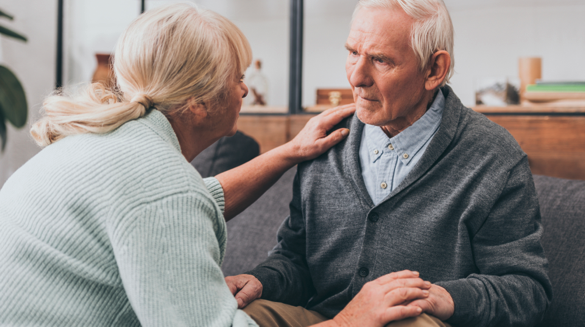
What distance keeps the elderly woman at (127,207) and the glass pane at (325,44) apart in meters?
1.75

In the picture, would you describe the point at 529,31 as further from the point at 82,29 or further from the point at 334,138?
the point at 82,29

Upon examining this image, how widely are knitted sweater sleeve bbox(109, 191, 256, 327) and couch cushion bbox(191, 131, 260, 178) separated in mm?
1186

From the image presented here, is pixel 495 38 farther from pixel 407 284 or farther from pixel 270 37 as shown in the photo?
pixel 407 284

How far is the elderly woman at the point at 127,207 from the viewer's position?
783 mm

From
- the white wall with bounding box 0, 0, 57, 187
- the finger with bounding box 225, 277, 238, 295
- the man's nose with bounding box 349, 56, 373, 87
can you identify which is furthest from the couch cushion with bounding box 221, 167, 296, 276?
the white wall with bounding box 0, 0, 57, 187

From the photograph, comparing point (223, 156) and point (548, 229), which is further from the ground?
point (223, 156)

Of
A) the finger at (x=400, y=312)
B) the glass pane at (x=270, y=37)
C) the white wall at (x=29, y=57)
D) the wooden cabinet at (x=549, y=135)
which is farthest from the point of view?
the white wall at (x=29, y=57)

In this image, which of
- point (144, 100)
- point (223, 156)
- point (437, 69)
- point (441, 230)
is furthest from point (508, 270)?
point (223, 156)

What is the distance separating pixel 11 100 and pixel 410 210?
1668 millimetres

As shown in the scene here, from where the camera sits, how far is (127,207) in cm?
78

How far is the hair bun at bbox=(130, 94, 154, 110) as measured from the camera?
0.97 m

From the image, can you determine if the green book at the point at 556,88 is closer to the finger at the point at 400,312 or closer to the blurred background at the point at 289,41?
the blurred background at the point at 289,41

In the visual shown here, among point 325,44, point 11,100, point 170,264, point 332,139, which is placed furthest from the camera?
point 325,44

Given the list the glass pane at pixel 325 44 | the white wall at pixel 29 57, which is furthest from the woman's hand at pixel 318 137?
the white wall at pixel 29 57
